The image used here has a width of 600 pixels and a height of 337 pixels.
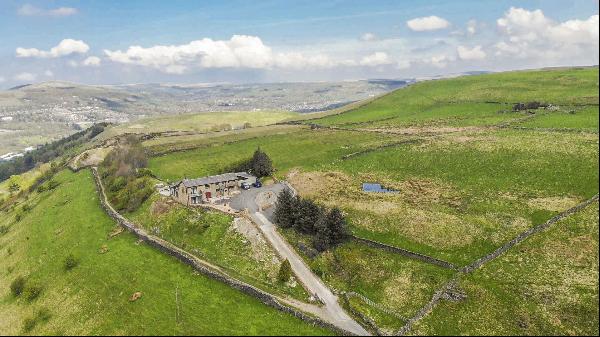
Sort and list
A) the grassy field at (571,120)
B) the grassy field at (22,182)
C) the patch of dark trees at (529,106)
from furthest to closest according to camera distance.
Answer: the grassy field at (22,182)
the patch of dark trees at (529,106)
the grassy field at (571,120)

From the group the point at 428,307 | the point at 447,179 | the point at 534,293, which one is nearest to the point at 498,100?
the point at 447,179

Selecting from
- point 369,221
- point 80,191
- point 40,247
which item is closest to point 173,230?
point 40,247

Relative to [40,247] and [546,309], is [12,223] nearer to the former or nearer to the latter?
[40,247]

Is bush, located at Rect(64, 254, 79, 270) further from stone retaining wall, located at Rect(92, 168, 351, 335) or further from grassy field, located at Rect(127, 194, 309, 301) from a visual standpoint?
grassy field, located at Rect(127, 194, 309, 301)

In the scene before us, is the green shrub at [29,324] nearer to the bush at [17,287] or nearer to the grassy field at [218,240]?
the bush at [17,287]

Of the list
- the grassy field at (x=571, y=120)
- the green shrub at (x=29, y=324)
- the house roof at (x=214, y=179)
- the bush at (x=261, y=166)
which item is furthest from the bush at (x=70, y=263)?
the grassy field at (x=571, y=120)
